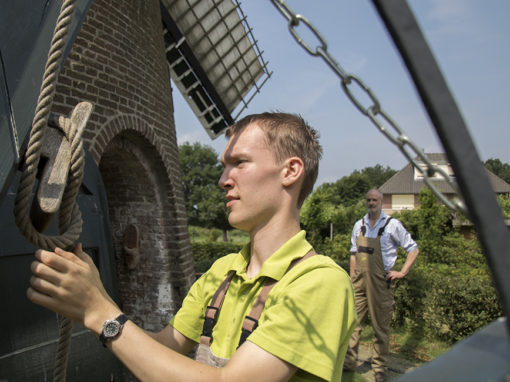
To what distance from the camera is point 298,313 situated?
1.08 m

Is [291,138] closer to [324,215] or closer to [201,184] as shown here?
[324,215]

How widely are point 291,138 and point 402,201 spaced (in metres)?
49.8

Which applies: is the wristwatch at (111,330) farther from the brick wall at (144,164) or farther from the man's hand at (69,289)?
the brick wall at (144,164)

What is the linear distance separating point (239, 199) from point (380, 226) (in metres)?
3.64

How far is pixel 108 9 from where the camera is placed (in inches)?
157

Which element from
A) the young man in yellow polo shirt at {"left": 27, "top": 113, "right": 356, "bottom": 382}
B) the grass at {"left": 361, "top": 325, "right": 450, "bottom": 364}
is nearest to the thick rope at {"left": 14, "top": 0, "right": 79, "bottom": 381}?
the young man in yellow polo shirt at {"left": 27, "top": 113, "right": 356, "bottom": 382}

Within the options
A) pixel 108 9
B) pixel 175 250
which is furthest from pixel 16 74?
pixel 175 250

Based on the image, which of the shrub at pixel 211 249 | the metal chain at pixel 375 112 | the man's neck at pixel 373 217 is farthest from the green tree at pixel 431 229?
the metal chain at pixel 375 112

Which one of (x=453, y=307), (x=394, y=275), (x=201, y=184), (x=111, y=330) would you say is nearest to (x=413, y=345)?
(x=453, y=307)

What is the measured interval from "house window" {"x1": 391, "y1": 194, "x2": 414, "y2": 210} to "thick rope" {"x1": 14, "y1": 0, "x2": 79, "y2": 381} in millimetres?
49794

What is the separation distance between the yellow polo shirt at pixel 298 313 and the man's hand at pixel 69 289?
0.40 metres

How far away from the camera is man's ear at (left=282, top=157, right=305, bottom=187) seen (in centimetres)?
135

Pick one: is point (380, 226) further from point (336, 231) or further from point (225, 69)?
point (336, 231)

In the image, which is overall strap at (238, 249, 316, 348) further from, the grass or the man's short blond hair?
the grass
